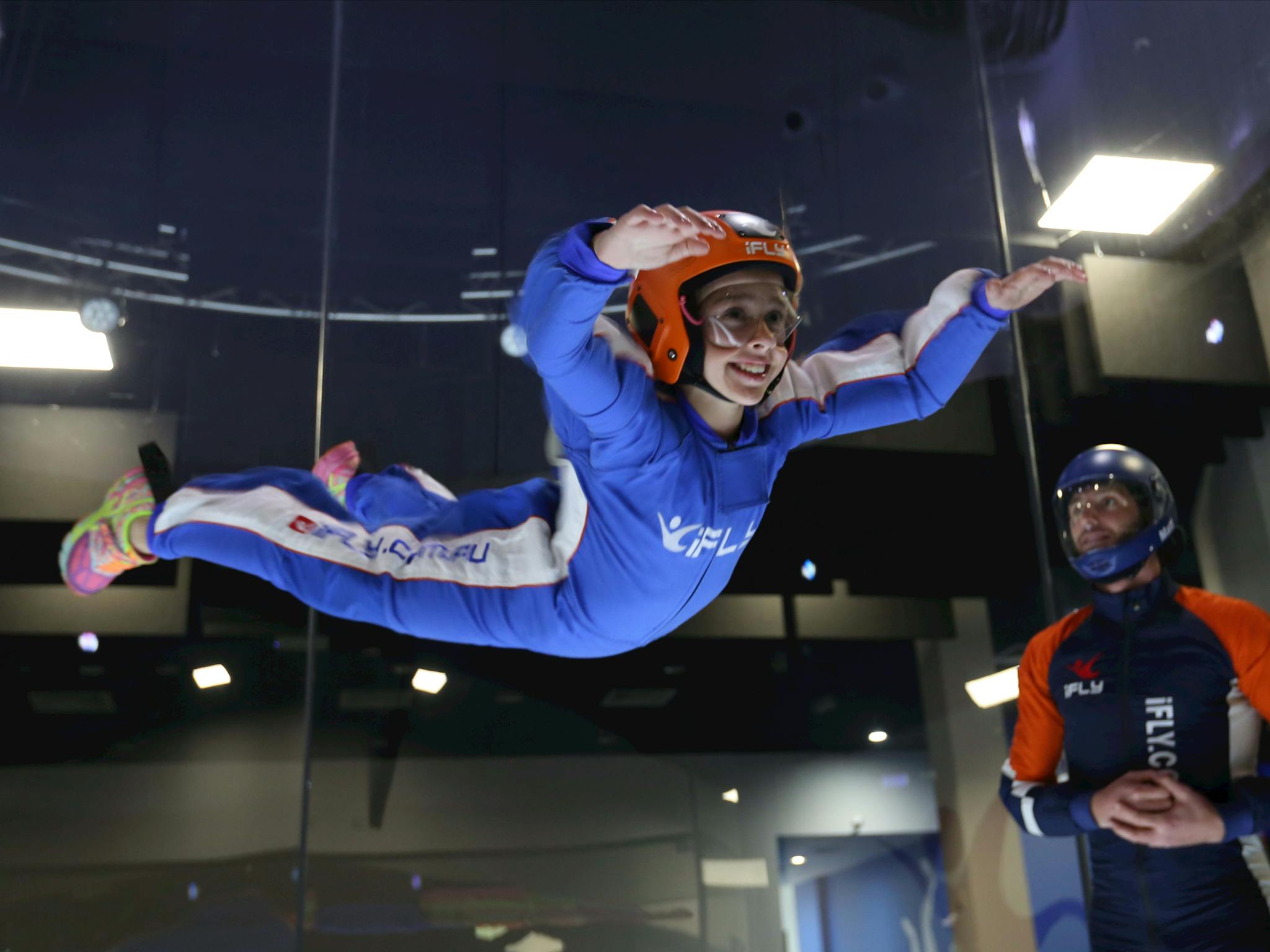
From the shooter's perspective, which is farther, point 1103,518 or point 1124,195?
point 1124,195

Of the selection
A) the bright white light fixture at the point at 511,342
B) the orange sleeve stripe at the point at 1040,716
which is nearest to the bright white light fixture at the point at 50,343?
the bright white light fixture at the point at 511,342

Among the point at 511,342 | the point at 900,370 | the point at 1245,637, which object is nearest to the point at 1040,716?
the point at 1245,637

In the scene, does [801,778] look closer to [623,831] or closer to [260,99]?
[623,831]

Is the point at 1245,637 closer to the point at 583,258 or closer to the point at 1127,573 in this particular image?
the point at 1127,573

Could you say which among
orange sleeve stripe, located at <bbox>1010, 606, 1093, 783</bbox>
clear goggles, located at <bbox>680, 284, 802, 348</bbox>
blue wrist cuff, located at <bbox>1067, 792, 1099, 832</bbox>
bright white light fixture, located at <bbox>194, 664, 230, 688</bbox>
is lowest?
blue wrist cuff, located at <bbox>1067, 792, 1099, 832</bbox>

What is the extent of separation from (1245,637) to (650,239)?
147 centimetres

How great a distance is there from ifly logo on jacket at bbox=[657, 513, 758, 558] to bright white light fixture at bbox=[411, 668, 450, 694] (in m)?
1.45

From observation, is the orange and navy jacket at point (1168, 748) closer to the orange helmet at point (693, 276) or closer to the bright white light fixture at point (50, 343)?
the orange helmet at point (693, 276)

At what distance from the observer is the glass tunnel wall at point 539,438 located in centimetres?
286

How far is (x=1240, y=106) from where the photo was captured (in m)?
2.72

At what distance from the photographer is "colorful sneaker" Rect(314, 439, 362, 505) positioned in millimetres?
2727

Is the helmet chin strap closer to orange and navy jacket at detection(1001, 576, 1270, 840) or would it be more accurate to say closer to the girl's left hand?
orange and navy jacket at detection(1001, 576, 1270, 840)

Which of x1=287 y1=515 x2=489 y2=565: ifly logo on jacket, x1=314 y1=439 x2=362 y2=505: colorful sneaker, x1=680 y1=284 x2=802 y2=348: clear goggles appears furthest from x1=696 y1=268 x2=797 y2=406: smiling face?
x1=314 y1=439 x2=362 y2=505: colorful sneaker

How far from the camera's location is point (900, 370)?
207 centimetres
